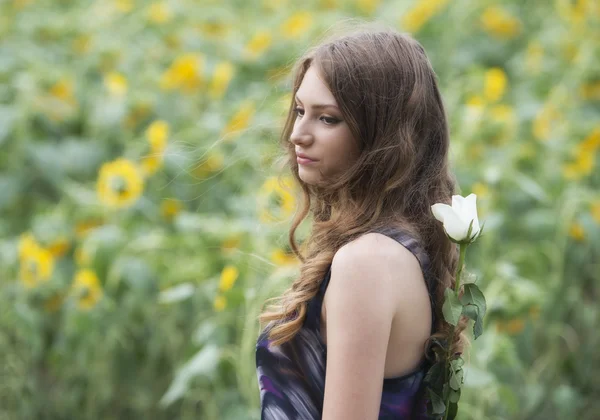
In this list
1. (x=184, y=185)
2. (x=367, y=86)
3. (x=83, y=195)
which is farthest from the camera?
(x=184, y=185)

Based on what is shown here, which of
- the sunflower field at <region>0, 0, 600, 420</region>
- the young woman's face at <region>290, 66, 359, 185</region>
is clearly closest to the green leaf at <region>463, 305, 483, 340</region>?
the young woman's face at <region>290, 66, 359, 185</region>

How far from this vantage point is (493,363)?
2574mm

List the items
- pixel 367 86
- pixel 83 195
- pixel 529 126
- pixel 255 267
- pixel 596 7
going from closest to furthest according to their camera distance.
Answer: pixel 367 86, pixel 255 267, pixel 83 195, pixel 529 126, pixel 596 7

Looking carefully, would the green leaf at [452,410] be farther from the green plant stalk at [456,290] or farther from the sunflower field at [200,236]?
the sunflower field at [200,236]

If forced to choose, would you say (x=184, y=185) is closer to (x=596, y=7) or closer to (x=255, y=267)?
(x=255, y=267)

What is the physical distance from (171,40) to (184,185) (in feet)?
4.72

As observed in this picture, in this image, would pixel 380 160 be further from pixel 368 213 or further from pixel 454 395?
pixel 454 395

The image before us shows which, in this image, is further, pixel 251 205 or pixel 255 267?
pixel 251 205

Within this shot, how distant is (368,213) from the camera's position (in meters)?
1.32

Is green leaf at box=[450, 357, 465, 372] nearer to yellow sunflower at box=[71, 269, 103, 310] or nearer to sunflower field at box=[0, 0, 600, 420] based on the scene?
sunflower field at box=[0, 0, 600, 420]

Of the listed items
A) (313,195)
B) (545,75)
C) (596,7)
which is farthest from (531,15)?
(313,195)

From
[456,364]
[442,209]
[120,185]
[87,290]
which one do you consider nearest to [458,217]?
[442,209]

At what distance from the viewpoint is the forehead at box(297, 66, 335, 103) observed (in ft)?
4.32

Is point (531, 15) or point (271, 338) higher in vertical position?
point (271, 338)
